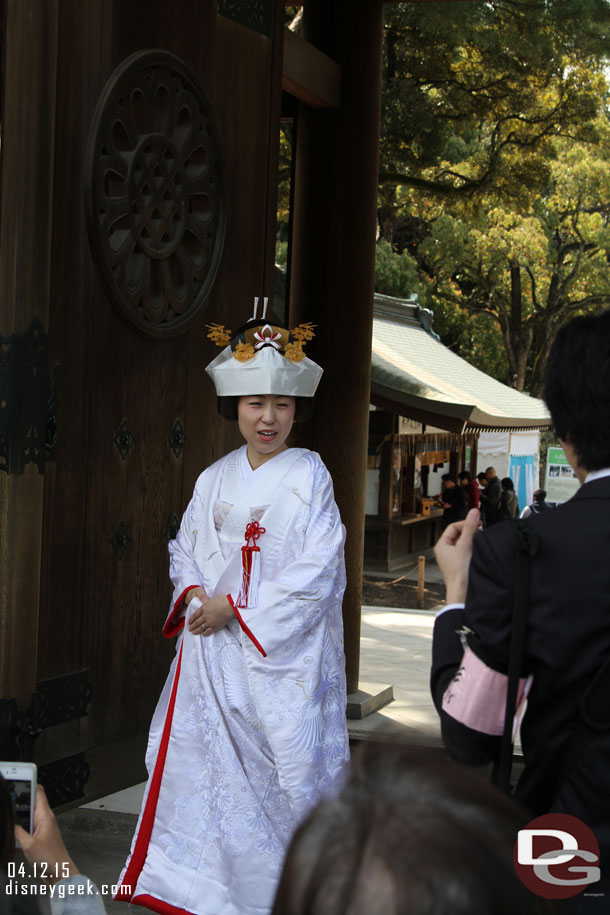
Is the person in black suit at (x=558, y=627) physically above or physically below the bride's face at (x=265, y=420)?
below

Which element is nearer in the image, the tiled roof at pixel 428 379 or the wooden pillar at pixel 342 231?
the wooden pillar at pixel 342 231

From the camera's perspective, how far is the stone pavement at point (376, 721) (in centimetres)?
320

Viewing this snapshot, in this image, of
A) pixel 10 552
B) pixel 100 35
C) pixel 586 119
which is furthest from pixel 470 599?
pixel 586 119

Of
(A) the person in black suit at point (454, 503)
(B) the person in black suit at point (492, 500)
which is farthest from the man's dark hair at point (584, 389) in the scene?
(B) the person in black suit at point (492, 500)

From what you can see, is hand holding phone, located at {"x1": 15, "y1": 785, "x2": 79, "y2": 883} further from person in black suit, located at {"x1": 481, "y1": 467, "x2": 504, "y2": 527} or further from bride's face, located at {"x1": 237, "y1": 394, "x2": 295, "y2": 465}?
person in black suit, located at {"x1": 481, "y1": 467, "x2": 504, "y2": 527}

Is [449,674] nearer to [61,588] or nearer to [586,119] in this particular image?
[61,588]

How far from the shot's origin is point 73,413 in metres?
3.05

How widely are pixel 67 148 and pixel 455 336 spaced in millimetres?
18419

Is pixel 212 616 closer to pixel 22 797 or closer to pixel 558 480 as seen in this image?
pixel 22 797

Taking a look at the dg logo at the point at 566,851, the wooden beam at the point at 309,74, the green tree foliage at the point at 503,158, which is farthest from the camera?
the green tree foliage at the point at 503,158

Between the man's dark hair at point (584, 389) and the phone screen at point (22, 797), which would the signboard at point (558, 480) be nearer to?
the man's dark hair at point (584, 389)

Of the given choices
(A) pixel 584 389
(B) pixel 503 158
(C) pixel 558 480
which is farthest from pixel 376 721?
(B) pixel 503 158

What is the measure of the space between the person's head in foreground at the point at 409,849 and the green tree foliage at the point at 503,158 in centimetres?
639

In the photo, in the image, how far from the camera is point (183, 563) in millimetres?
3178
